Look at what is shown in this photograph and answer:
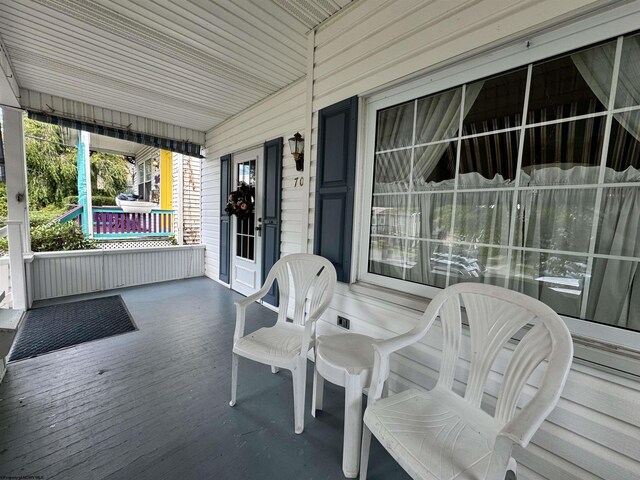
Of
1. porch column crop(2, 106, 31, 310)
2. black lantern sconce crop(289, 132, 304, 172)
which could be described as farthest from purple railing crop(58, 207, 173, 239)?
black lantern sconce crop(289, 132, 304, 172)

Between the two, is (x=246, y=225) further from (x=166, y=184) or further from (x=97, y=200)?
(x=97, y=200)

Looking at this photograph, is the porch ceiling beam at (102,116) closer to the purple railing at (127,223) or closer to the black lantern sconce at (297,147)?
the purple railing at (127,223)

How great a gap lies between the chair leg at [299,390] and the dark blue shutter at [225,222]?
10.6 ft

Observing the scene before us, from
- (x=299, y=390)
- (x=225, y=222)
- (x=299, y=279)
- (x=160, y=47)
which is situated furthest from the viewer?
(x=225, y=222)

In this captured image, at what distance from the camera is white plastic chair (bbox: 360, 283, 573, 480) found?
82cm

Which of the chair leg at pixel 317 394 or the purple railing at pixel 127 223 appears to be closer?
the chair leg at pixel 317 394

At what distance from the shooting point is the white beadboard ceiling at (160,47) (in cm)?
206

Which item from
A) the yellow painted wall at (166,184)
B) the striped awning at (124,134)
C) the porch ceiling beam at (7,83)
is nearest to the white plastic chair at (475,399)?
the porch ceiling beam at (7,83)

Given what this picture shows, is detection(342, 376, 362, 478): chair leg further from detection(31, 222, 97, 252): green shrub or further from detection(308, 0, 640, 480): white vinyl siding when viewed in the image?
Answer: detection(31, 222, 97, 252): green shrub

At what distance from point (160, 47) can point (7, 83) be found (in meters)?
1.70

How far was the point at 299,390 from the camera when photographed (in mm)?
1547

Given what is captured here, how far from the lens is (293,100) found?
10.3ft

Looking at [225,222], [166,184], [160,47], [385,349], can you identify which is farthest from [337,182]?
[166,184]

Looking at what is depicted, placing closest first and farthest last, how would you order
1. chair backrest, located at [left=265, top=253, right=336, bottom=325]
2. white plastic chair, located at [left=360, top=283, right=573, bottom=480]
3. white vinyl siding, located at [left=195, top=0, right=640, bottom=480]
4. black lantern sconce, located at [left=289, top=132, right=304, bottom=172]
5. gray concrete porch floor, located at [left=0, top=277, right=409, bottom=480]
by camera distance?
white plastic chair, located at [left=360, top=283, right=573, bottom=480]
white vinyl siding, located at [left=195, top=0, right=640, bottom=480]
gray concrete porch floor, located at [left=0, top=277, right=409, bottom=480]
chair backrest, located at [left=265, top=253, right=336, bottom=325]
black lantern sconce, located at [left=289, top=132, right=304, bottom=172]
